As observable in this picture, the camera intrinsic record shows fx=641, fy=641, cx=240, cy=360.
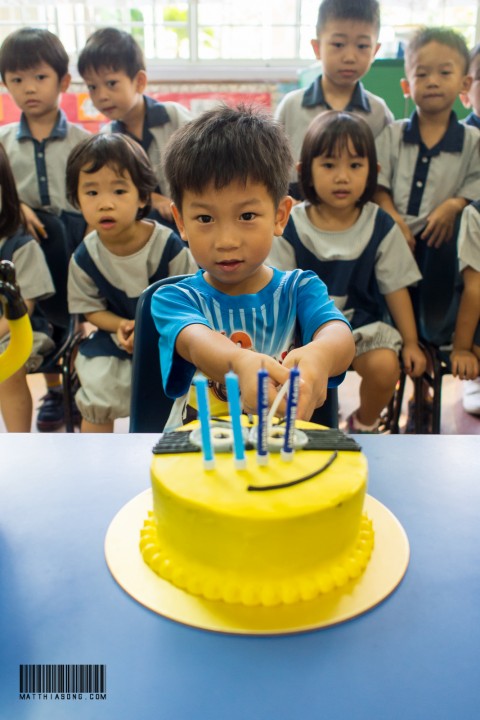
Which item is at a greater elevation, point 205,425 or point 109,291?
point 205,425

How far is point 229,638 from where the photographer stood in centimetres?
50

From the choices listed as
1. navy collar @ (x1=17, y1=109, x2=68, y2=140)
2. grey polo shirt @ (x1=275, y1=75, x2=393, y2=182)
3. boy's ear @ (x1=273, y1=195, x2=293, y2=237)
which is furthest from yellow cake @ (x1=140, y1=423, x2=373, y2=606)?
navy collar @ (x1=17, y1=109, x2=68, y2=140)

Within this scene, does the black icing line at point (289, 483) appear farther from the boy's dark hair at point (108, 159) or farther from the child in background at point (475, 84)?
the child in background at point (475, 84)

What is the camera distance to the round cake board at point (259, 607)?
52 centimetres

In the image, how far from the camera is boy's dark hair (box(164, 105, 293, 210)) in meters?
0.95

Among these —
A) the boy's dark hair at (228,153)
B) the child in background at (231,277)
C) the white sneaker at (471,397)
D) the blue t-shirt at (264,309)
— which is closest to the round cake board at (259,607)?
→ the child in background at (231,277)

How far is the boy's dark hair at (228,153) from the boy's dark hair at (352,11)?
4.16 feet

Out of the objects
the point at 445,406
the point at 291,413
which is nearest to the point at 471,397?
the point at 445,406

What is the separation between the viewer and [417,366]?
188 cm

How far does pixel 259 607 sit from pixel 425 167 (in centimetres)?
188

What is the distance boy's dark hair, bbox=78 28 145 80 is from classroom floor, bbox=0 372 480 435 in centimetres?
130

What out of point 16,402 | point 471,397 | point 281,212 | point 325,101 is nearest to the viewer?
point 281,212

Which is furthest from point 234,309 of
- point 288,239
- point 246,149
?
point 288,239

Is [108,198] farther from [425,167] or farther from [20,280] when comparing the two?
[425,167]
